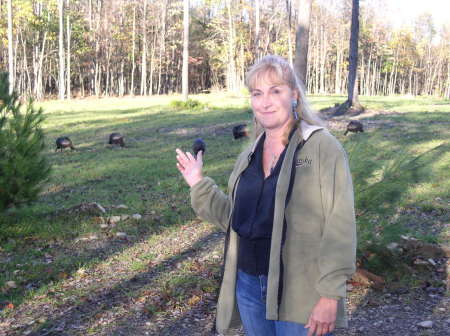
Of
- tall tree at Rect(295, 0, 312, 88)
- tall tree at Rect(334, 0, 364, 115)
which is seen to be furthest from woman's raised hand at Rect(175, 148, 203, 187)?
tall tree at Rect(334, 0, 364, 115)

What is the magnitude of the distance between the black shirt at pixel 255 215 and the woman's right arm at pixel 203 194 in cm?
21

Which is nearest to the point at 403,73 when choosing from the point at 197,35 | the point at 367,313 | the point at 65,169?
the point at 197,35

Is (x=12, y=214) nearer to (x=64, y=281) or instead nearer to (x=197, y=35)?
(x=64, y=281)

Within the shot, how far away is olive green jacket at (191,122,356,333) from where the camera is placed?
2.24 m

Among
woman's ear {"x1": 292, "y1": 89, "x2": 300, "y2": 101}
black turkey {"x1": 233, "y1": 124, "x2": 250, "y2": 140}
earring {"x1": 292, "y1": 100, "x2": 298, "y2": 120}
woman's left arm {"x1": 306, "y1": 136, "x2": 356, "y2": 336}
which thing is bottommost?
black turkey {"x1": 233, "y1": 124, "x2": 250, "y2": 140}

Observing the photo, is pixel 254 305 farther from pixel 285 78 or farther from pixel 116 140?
pixel 116 140

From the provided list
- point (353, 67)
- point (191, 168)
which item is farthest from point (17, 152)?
point (353, 67)

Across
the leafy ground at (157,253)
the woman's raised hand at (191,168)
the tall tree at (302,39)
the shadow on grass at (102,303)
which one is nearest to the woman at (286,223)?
the woman's raised hand at (191,168)

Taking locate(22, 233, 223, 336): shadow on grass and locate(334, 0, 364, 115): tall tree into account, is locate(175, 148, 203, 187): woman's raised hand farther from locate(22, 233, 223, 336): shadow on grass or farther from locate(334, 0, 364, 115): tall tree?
locate(334, 0, 364, 115): tall tree

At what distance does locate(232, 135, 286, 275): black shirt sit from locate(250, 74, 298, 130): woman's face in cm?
16

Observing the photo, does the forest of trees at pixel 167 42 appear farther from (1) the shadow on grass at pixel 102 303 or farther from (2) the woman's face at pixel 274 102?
(2) the woman's face at pixel 274 102

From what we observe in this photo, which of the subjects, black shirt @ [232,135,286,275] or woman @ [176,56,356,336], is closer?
woman @ [176,56,356,336]

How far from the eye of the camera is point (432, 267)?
212 inches

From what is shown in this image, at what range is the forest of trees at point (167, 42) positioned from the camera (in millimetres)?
48469
